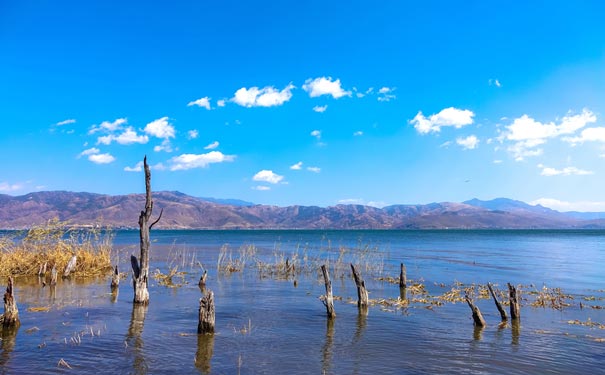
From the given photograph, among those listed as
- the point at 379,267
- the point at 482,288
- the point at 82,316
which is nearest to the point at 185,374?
the point at 82,316

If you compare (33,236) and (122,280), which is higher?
(33,236)

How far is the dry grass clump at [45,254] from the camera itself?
29734 millimetres

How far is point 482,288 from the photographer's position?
1107 inches

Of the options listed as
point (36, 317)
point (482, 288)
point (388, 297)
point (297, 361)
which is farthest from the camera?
point (482, 288)

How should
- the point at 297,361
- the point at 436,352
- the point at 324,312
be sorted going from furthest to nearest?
1. the point at 324,312
2. the point at 436,352
3. the point at 297,361

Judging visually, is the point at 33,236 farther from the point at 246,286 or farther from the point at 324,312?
the point at 324,312

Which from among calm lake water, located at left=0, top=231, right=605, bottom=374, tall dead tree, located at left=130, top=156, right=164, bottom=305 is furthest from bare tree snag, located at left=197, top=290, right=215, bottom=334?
tall dead tree, located at left=130, top=156, right=164, bottom=305

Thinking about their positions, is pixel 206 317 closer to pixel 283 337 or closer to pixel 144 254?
pixel 283 337

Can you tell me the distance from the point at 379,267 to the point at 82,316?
89.2 ft

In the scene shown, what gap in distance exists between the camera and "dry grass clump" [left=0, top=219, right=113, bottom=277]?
2973cm

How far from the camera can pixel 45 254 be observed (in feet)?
101

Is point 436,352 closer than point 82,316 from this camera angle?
Yes

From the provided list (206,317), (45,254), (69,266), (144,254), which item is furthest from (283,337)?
(45,254)

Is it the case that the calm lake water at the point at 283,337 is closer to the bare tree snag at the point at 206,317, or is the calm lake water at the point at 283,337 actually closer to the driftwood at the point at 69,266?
the bare tree snag at the point at 206,317
